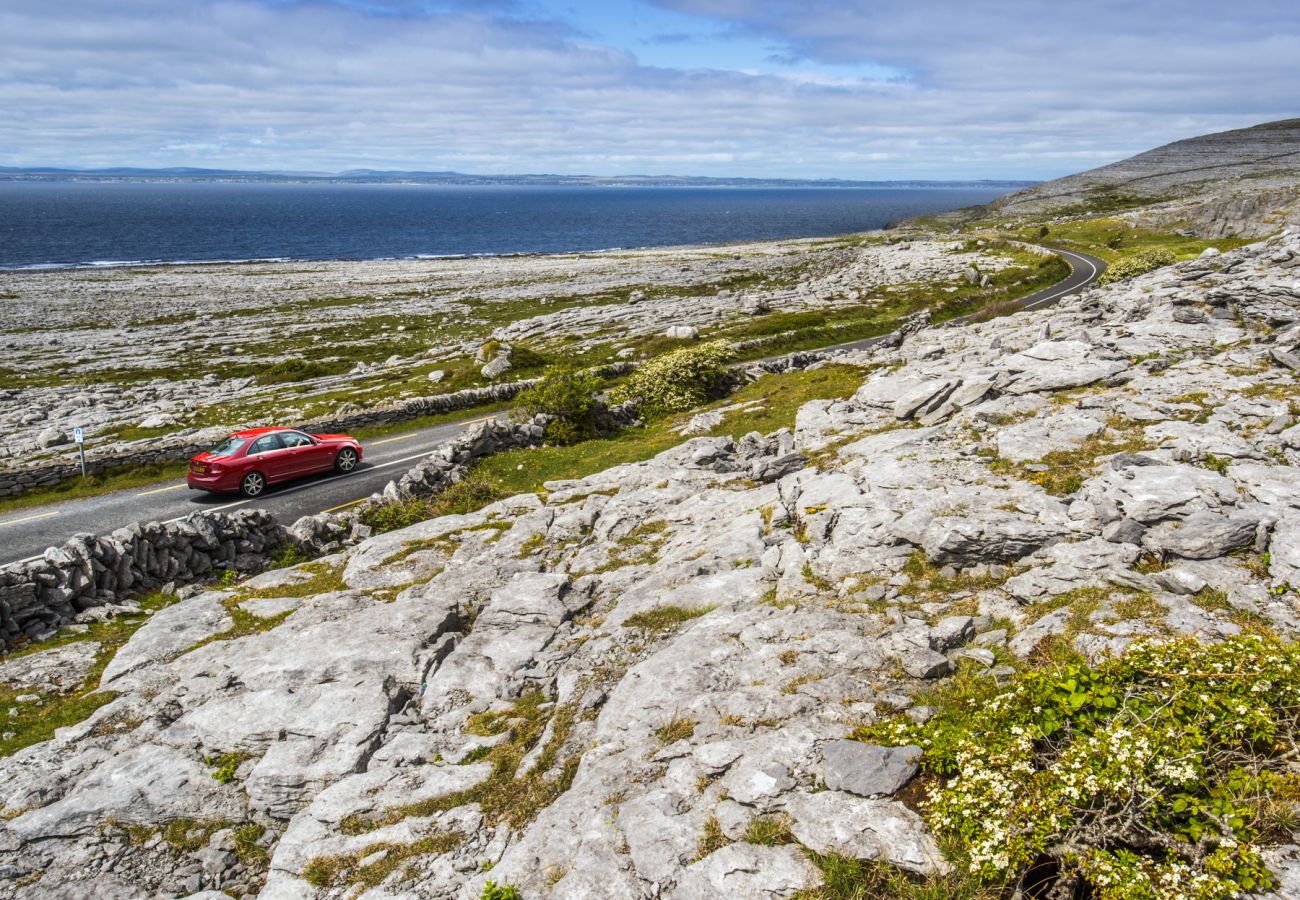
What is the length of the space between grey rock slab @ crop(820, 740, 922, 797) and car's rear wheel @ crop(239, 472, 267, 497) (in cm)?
2461

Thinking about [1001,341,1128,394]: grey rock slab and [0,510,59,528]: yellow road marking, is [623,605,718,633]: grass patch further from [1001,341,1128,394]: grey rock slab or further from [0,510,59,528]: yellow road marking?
[0,510,59,528]: yellow road marking

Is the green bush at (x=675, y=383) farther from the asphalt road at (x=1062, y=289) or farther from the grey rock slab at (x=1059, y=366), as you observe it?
the asphalt road at (x=1062, y=289)

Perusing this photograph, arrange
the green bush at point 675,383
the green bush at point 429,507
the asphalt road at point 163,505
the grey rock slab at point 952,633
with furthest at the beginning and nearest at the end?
1. the green bush at point 675,383
2. the asphalt road at point 163,505
3. the green bush at point 429,507
4. the grey rock slab at point 952,633

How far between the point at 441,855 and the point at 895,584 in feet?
27.0

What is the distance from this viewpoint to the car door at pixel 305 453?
26969 mm

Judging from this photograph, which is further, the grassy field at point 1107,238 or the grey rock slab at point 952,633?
the grassy field at point 1107,238

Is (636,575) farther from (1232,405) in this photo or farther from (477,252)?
(477,252)

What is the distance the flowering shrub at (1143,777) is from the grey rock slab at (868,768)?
37 centimetres

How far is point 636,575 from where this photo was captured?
50.5ft

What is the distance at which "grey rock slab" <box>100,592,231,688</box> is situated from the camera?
14164 mm

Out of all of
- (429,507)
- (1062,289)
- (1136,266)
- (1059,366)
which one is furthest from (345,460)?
(1062,289)

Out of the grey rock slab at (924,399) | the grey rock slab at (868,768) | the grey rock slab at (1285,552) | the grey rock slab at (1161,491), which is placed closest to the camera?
the grey rock slab at (868,768)

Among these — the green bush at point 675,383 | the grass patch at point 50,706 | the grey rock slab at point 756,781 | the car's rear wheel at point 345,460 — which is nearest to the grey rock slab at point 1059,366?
the grey rock slab at point 756,781

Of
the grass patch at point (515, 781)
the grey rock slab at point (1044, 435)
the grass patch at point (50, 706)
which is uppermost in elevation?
the grey rock slab at point (1044, 435)
